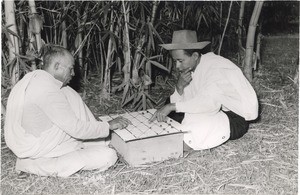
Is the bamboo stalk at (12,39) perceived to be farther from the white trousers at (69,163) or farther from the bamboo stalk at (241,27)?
the bamboo stalk at (241,27)

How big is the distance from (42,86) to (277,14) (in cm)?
1071

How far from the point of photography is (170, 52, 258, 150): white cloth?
3.55 metres

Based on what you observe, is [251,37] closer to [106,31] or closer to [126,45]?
[126,45]

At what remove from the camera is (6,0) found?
4.02 m

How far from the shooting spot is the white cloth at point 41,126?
9.71ft

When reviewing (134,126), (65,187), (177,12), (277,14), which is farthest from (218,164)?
(277,14)

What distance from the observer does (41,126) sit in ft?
9.91

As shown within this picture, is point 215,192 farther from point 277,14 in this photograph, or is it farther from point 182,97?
point 277,14

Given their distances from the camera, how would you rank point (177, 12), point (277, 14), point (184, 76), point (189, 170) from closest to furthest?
point (189, 170) → point (184, 76) → point (177, 12) → point (277, 14)

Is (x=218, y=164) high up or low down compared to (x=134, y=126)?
down

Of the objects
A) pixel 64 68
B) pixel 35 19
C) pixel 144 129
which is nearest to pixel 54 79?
pixel 64 68

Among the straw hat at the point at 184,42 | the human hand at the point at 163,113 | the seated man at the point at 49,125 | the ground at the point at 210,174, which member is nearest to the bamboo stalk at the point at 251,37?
the ground at the point at 210,174

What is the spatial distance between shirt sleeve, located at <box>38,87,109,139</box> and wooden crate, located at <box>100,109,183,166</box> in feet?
1.14

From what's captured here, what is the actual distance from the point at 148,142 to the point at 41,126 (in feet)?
2.97
